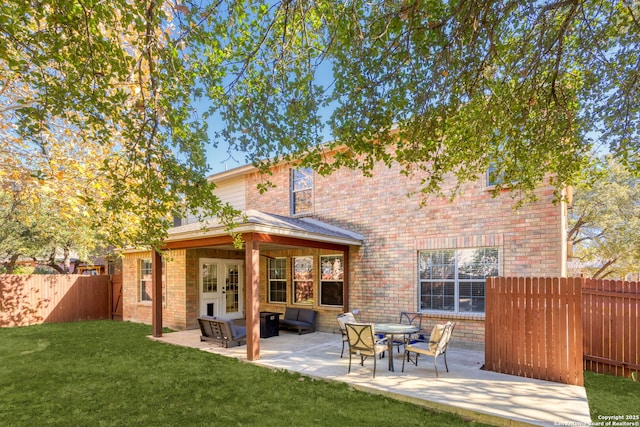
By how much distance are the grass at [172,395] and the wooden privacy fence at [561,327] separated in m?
2.55

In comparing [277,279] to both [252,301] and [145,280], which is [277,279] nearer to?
[252,301]

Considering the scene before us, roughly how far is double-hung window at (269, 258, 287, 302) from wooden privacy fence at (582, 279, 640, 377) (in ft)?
28.4

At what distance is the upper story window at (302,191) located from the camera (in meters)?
12.6

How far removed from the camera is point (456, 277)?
9.37 m

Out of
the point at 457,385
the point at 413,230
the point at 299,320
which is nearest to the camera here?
the point at 457,385

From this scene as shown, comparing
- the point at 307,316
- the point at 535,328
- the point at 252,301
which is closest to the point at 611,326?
the point at 535,328

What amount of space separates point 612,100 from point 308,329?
9.25 meters

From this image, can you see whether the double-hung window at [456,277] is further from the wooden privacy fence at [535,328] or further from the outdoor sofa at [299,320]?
the outdoor sofa at [299,320]

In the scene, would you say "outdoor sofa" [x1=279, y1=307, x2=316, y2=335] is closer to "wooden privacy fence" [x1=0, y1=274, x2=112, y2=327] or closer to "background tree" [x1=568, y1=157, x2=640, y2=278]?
"wooden privacy fence" [x1=0, y1=274, x2=112, y2=327]

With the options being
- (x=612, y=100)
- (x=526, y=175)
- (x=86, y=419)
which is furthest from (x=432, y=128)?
(x=86, y=419)

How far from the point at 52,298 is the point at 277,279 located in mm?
10176

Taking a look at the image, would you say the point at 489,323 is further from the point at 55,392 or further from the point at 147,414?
the point at 55,392

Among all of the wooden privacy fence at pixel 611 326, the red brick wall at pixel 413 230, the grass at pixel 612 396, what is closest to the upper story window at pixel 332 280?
the red brick wall at pixel 413 230

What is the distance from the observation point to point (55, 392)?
6266 millimetres
